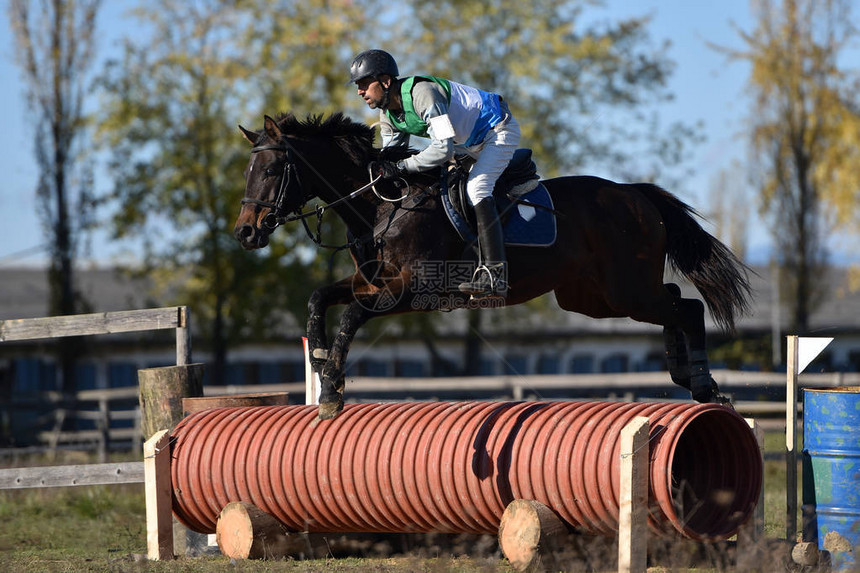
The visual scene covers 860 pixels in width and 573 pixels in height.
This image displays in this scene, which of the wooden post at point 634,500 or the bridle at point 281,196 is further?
the bridle at point 281,196

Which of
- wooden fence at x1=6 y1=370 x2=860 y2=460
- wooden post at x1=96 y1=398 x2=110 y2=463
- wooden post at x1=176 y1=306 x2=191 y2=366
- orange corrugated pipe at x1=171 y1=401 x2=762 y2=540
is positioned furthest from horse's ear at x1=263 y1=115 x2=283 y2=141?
wooden post at x1=96 y1=398 x2=110 y2=463

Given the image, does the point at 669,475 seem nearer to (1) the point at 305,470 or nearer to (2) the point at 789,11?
(1) the point at 305,470

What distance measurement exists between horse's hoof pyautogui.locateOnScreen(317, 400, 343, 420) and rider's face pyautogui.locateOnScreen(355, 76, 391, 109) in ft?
5.22

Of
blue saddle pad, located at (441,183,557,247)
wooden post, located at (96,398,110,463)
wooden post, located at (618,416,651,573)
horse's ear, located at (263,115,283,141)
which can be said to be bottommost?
wooden post, located at (96,398,110,463)

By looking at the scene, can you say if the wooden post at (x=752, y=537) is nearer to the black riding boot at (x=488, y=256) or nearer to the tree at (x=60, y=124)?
the black riding boot at (x=488, y=256)

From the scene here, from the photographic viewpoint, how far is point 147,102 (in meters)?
20.3

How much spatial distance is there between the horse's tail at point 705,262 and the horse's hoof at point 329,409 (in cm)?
238

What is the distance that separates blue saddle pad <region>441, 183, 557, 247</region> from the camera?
586 centimetres

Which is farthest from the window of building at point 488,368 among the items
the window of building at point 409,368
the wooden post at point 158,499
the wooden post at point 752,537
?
the wooden post at point 752,537

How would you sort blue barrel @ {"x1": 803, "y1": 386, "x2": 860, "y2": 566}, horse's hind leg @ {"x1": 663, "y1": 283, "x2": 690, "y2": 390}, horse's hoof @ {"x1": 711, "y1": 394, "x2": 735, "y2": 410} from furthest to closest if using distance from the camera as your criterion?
horse's hind leg @ {"x1": 663, "y1": 283, "x2": 690, "y2": 390} → horse's hoof @ {"x1": 711, "y1": 394, "x2": 735, "y2": 410} → blue barrel @ {"x1": 803, "y1": 386, "x2": 860, "y2": 566}

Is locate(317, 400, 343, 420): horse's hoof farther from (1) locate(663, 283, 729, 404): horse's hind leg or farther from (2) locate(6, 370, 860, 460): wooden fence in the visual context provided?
(2) locate(6, 370, 860, 460): wooden fence

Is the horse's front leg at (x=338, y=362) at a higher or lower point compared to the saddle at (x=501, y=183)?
lower

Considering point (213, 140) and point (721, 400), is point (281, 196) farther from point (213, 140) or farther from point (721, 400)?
point (213, 140)

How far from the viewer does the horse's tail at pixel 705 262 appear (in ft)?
21.9
